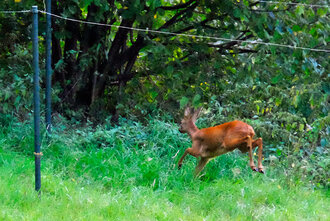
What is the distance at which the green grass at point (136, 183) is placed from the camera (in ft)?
16.2

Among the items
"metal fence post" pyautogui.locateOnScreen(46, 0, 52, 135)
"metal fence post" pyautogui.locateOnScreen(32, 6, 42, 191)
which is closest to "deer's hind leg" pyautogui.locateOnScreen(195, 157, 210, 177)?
"metal fence post" pyautogui.locateOnScreen(32, 6, 42, 191)

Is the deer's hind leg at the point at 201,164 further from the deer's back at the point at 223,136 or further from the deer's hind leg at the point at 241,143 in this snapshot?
the deer's hind leg at the point at 241,143

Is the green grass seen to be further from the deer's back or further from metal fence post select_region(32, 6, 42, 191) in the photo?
the deer's back

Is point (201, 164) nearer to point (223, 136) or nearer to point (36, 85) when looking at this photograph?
point (223, 136)

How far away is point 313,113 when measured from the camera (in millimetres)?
6973

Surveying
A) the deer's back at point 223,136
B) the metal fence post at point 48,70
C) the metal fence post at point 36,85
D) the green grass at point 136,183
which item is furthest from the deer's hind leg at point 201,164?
the metal fence post at point 48,70

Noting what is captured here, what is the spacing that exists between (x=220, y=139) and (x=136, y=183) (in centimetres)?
133

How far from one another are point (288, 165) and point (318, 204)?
1.15 metres

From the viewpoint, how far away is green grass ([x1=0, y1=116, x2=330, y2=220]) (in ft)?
16.2

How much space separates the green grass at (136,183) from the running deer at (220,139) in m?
→ 0.51

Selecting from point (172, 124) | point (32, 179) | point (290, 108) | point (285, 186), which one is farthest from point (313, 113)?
point (32, 179)

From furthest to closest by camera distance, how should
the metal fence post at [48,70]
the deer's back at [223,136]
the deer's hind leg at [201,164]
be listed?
the metal fence post at [48,70] → the deer's hind leg at [201,164] → the deer's back at [223,136]

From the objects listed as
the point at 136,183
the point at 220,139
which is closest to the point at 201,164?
the point at 220,139

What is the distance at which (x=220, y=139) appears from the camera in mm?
5277
